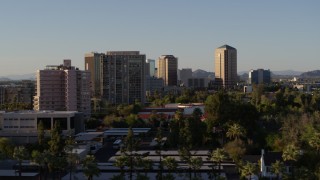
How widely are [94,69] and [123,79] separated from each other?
13015 millimetres

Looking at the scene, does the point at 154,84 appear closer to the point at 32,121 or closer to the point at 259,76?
the point at 259,76

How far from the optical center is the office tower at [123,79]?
69812 millimetres

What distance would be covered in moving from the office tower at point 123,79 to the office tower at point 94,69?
2597 millimetres

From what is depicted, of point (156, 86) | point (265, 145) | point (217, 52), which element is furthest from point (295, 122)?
point (217, 52)

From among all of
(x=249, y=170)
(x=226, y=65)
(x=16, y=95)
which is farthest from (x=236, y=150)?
(x=226, y=65)

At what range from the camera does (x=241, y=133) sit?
3278 centimetres

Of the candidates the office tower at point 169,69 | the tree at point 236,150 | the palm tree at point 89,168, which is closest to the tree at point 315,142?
the tree at point 236,150

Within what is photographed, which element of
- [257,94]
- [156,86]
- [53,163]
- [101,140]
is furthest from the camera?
[156,86]

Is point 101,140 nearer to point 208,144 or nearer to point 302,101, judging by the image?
point 208,144

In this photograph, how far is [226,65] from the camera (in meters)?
131

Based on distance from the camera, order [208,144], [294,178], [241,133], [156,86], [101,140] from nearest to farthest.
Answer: [294,178] < [241,133] < [208,144] < [101,140] < [156,86]

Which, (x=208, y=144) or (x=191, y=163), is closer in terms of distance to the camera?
(x=191, y=163)

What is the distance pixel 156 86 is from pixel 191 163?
87.4 metres

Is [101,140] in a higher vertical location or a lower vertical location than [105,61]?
lower
